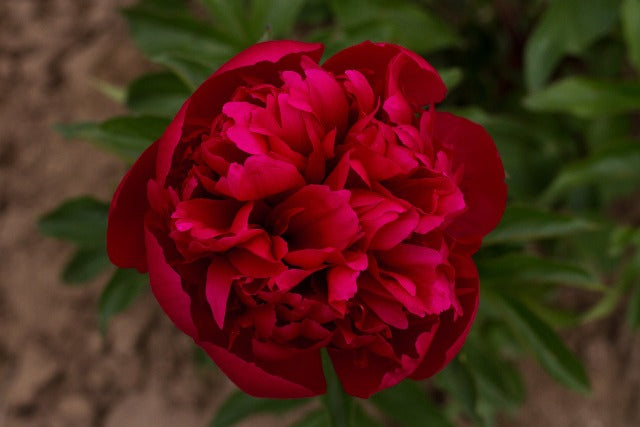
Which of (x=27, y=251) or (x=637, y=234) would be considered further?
(x=27, y=251)

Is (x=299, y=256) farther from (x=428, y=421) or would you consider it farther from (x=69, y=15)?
(x=69, y=15)

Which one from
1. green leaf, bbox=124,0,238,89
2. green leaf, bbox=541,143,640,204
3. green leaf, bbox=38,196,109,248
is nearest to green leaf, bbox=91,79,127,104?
green leaf, bbox=124,0,238,89

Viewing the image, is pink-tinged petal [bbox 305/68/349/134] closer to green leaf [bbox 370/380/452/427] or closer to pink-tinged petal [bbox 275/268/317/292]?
pink-tinged petal [bbox 275/268/317/292]

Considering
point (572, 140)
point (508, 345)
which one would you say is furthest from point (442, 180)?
point (572, 140)

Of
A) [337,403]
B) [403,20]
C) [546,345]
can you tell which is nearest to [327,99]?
[337,403]

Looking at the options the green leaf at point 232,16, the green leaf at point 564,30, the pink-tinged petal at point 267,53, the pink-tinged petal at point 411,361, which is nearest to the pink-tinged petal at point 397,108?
the pink-tinged petal at point 267,53

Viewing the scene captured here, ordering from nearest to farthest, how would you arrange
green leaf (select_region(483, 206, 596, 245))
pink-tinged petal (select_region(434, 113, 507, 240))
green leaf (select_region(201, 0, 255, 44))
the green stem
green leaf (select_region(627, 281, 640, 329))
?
pink-tinged petal (select_region(434, 113, 507, 240)) < the green stem < green leaf (select_region(483, 206, 596, 245)) < green leaf (select_region(201, 0, 255, 44)) < green leaf (select_region(627, 281, 640, 329))
